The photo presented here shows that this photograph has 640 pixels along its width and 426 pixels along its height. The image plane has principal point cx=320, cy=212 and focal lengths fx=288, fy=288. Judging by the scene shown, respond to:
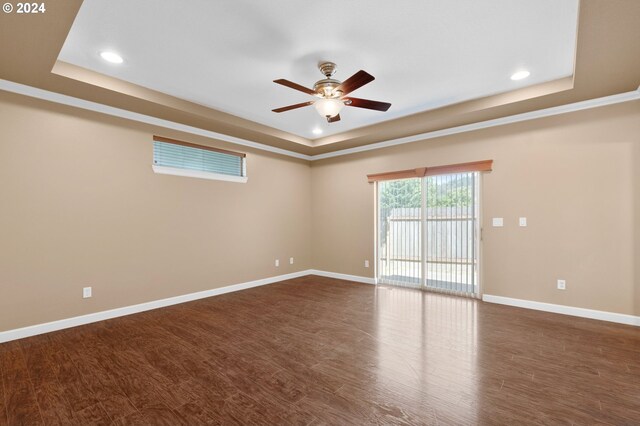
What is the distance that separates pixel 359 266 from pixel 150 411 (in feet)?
14.5

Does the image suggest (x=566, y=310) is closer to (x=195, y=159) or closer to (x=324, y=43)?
(x=324, y=43)

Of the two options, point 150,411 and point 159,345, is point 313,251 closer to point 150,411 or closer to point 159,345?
point 159,345

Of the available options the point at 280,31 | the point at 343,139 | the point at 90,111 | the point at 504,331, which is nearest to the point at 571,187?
the point at 504,331

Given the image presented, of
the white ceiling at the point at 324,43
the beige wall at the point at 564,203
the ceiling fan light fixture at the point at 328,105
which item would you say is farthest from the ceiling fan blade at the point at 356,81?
the beige wall at the point at 564,203

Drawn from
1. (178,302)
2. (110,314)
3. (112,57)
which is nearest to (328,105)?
(112,57)

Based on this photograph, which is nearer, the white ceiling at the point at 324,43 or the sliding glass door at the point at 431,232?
the white ceiling at the point at 324,43

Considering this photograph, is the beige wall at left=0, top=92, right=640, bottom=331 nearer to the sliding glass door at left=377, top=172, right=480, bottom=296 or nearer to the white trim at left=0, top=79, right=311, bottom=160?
the white trim at left=0, top=79, right=311, bottom=160

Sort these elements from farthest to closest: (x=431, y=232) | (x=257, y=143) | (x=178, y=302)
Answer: (x=257, y=143) < (x=431, y=232) < (x=178, y=302)

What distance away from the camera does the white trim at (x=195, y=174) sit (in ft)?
14.0

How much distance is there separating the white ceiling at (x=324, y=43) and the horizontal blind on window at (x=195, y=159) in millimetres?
980

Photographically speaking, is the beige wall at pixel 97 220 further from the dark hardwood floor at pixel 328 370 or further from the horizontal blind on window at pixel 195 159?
the dark hardwood floor at pixel 328 370

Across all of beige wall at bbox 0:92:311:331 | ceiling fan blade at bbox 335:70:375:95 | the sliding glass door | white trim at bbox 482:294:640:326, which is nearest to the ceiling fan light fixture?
ceiling fan blade at bbox 335:70:375:95

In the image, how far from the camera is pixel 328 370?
2441mm

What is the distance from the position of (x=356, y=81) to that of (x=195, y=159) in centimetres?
316
